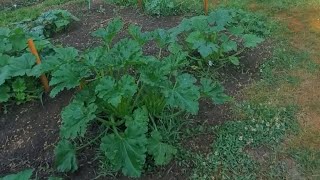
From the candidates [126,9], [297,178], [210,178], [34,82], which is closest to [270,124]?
[297,178]

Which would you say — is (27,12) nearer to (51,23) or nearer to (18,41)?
(51,23)

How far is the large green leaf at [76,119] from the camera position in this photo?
2730mm

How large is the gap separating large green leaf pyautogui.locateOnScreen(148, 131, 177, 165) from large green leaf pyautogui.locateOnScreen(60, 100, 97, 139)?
46 centimetres

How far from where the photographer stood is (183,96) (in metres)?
2.84

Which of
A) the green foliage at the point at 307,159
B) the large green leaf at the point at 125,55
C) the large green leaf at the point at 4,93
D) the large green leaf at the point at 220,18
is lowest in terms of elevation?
the green foliage at the point at 307,159

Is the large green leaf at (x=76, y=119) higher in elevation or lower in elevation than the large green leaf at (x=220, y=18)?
higher

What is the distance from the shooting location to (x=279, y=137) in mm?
3164

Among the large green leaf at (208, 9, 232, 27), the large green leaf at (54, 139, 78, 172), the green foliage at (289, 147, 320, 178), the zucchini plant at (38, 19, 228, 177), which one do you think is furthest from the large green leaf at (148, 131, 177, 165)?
the large green leaf at (208, 9, 232, 27)

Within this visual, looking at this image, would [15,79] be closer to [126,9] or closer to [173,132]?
[173,132]

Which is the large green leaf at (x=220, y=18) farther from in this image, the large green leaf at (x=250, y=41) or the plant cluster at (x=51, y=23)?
the plant cluster at (x=51, y=23)

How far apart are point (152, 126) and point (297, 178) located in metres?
1.13

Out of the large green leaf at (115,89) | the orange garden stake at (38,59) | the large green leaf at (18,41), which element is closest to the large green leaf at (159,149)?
the large green leaf at (115,89)

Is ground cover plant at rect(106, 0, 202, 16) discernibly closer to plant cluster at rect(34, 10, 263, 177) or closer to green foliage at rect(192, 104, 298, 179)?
plant cluster at rect(34, 10, 263, 177)

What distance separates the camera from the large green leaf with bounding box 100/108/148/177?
263 cm
